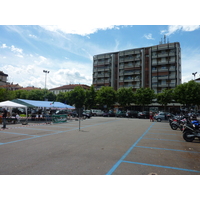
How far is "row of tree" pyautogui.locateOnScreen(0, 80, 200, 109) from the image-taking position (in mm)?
37031

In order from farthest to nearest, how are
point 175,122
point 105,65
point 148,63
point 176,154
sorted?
point 105,65 → point 148,63 → point 175,122 → point 176,154

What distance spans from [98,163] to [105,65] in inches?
2467

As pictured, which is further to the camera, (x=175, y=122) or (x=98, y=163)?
(x=175, y=122)

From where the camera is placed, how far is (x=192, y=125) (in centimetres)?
905

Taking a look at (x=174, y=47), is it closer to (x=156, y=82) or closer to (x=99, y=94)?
(x=156, y=82)

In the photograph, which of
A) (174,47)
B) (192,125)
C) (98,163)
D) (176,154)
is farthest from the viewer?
(174,47)

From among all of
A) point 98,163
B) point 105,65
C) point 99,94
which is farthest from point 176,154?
point 105,65

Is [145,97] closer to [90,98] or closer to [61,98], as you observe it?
[90,98]

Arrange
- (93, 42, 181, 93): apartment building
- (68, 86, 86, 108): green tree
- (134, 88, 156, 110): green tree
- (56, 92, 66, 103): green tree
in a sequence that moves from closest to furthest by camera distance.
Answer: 1. (134, 88, 156, 110): green tree
2. (68, 86, 86, 108): green tree
3. (93, 42, 181, 93): apartment building
4. (56, 92, 66, 103): green tree

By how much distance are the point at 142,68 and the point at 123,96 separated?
58.3ft

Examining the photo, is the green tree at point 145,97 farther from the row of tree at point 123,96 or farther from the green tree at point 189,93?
the green tree at point 189,93

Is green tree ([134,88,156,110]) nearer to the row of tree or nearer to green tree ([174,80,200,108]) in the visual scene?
the row of tree

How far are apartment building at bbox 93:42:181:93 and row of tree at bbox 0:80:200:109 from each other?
24.0 ft

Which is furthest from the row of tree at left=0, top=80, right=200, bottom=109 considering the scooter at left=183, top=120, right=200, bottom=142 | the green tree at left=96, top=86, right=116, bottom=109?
the scooter at left=183, top=120, right=200, bottom=142
